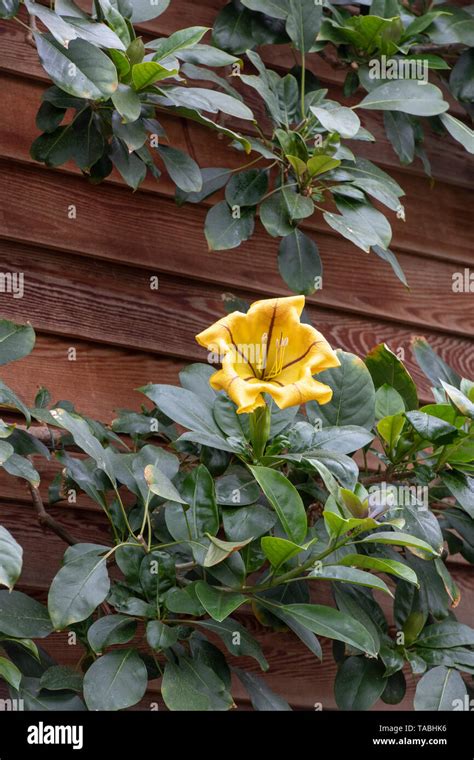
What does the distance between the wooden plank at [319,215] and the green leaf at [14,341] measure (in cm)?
50

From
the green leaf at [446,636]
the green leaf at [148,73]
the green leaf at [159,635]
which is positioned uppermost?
the green leaf at [148,73]

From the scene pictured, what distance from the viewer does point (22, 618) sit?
1591 mm

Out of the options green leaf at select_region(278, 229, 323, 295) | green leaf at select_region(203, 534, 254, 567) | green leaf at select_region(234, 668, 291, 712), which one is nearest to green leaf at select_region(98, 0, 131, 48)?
green leaf at select_region(278, 229, 323, 295)

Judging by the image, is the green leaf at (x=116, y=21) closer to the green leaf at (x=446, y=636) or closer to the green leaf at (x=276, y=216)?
the green leaf at (x=276, y=216)

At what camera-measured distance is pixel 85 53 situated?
65.2 inches

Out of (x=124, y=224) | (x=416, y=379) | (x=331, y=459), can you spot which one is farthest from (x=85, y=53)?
(x=416, y=379)

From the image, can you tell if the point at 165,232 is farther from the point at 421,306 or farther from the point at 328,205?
the point at 421,306

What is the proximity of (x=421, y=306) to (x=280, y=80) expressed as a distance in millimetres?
653

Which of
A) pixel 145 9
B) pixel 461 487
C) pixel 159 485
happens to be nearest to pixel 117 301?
pixel 145 9

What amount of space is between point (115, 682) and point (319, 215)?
1.19 meters

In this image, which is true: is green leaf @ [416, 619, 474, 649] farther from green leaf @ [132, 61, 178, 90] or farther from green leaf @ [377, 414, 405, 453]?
green leaf @ [132, 61, 178, 90]

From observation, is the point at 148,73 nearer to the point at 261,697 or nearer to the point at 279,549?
the point at 279,549

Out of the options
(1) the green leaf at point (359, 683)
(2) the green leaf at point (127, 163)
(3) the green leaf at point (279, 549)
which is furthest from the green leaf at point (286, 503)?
(2) the green leaf at point (127, 163)

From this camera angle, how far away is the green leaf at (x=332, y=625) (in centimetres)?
153
